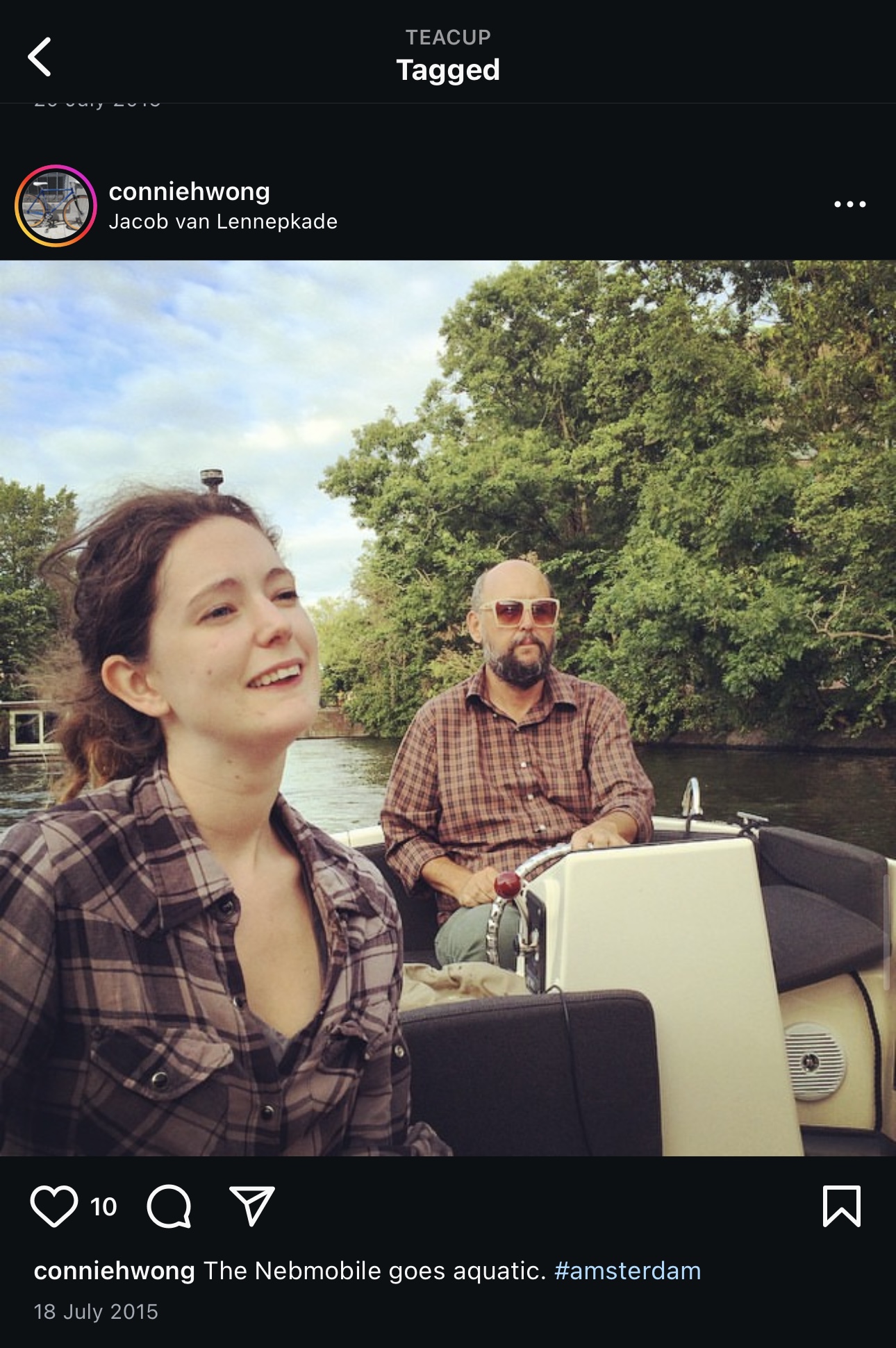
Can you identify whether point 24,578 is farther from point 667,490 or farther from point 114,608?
point 667,490

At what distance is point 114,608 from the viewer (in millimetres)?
818

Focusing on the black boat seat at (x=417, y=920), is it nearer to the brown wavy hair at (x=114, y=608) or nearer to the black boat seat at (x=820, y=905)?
the black boat seat at (x=820, y=905)

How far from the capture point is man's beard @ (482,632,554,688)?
2.26 m

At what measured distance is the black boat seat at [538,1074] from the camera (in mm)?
1064

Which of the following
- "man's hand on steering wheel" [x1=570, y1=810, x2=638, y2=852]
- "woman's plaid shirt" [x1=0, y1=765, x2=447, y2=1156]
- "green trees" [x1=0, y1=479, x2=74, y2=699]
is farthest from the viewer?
"man's hand on steering wheel" [x1=570, y1=810, x2=638, y2=852]

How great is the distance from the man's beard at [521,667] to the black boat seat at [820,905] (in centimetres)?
61
